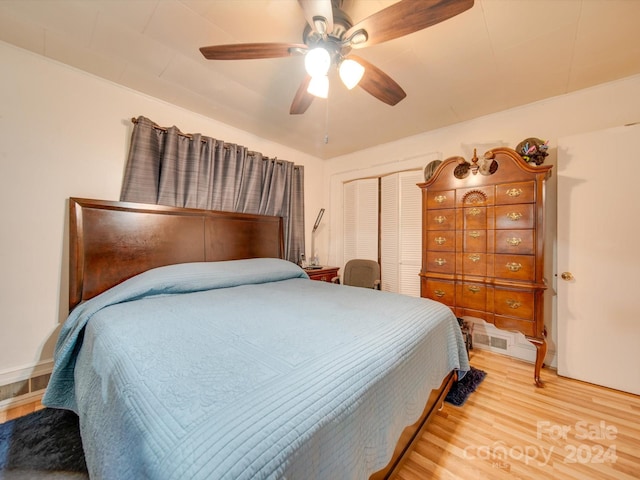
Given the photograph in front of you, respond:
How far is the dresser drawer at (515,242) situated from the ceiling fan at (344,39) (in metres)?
1.45

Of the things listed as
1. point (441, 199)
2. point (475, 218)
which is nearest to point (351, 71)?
point (441, 199)

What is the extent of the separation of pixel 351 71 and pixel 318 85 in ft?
0.73

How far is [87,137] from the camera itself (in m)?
1.94

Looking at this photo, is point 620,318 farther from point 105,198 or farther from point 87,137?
point 87,137

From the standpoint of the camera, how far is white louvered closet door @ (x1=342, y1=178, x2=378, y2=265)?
135 inches

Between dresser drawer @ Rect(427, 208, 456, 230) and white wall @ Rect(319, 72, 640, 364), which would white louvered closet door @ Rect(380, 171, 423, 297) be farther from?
dresser drawer @ Rect(427, 208, 456, 230)

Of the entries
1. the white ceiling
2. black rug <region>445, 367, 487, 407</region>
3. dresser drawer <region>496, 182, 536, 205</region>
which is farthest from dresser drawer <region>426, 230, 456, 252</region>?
the white ceiling

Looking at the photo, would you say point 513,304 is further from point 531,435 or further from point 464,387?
point 531,435

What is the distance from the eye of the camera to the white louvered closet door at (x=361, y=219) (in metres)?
3.43

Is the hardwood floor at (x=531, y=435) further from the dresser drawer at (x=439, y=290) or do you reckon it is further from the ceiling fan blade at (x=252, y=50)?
the ceiling fan blade at (x=252, y=50)

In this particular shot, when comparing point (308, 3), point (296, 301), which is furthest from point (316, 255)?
point (308, 3)

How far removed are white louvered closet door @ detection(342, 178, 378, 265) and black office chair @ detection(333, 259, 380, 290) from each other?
0.55 meters

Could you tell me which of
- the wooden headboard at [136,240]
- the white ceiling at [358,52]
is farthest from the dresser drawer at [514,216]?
the wooden headboard at [136,240]

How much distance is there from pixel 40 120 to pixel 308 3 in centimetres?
208
